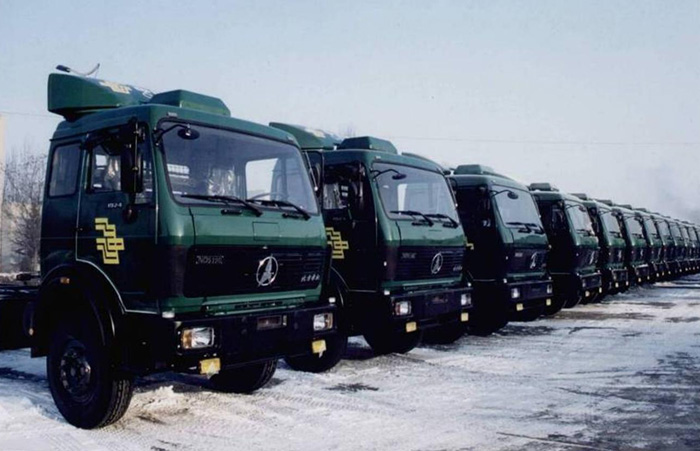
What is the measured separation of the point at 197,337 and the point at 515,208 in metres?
7.68

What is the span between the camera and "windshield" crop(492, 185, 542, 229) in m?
11.3

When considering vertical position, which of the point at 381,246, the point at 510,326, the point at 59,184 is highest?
the point at 59,184

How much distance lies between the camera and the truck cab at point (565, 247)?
14.4m

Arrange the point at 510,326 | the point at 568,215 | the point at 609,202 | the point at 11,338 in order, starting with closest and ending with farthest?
the point at 11,338
the point at 510,326
the point at 568,215
the point at 609,202

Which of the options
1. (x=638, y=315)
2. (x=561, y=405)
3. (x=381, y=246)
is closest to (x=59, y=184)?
(x=381, y=246)

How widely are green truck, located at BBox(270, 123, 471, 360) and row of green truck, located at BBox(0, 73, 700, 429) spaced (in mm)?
22

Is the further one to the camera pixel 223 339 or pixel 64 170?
pixel 64 170

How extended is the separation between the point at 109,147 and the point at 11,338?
2.77 meters

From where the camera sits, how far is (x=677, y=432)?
5562 millimetres

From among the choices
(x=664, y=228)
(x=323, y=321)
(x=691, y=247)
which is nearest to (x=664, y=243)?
(x=664, y=228)

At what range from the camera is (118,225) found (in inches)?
219

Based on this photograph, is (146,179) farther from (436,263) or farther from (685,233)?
(685,233)

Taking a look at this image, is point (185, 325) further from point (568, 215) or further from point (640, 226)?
point (640, 226)

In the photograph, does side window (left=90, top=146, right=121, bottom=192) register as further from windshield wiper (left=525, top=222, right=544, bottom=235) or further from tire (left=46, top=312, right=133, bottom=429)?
windshield wiper (left=525, top=222, right=544, bottom=235)
